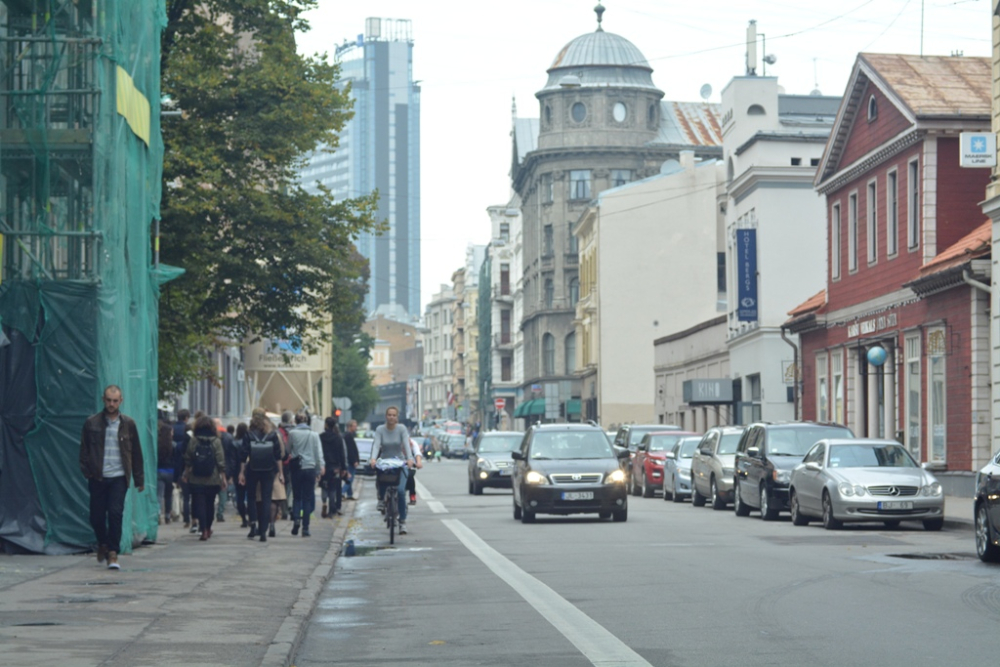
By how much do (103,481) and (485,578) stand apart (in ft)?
12.7

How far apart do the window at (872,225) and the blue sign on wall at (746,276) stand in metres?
12.0

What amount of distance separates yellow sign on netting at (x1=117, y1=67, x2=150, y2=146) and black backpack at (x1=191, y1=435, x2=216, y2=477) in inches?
160

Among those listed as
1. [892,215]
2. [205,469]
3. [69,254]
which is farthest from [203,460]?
[892,215]

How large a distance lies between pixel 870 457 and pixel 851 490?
1.22m

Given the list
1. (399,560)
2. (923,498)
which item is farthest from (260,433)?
(923,498)

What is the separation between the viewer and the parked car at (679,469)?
3759 cm

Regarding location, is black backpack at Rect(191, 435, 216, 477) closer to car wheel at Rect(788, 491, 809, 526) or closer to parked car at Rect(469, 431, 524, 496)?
car wheel at Rect(788, 491, 809, 526)

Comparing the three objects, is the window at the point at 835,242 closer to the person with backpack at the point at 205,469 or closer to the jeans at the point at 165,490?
the jeans at the point at 165,490

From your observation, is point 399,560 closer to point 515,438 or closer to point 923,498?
point 923,498

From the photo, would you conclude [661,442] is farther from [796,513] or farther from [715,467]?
[796,513]

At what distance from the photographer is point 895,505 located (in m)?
24.6

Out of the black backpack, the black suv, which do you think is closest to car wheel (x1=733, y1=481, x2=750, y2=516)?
the black suv

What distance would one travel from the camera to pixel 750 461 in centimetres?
3003

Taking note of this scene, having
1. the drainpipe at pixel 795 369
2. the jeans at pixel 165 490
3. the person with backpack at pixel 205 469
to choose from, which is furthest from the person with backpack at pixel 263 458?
the drainpipe at pixel 795 369
